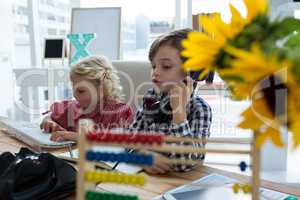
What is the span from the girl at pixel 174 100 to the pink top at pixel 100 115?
0.23 metres

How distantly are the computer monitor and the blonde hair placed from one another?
117 cm

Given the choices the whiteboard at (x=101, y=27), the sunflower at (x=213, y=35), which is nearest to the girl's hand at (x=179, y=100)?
the sunflower at (x=213, y=35)

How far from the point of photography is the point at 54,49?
2582 millimetres

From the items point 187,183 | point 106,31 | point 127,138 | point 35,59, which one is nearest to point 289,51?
point 127,138

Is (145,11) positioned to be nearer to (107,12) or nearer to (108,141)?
(107,12)

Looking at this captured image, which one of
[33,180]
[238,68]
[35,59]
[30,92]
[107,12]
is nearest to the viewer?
[238,68]

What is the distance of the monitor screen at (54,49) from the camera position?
2562mm

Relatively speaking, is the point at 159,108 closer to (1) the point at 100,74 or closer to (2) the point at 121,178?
(1) the point at 100,74

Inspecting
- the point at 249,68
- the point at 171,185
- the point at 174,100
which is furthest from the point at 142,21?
the point at 249,68

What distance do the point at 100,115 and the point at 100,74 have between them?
7.0 inches

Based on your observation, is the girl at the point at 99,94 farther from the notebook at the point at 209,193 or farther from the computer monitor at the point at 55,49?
the computer monitor at the point at 55,49

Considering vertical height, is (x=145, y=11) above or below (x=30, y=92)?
above

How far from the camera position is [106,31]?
8.03 ft

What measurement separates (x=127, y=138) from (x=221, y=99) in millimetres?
2195
